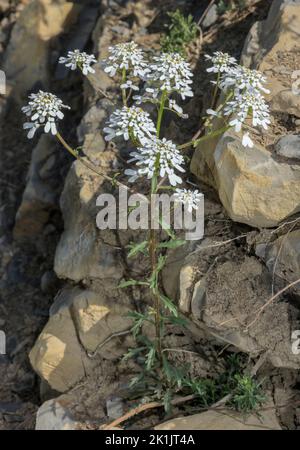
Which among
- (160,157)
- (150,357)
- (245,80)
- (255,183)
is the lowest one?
(150,357)

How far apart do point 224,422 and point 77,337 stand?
1.38 metres

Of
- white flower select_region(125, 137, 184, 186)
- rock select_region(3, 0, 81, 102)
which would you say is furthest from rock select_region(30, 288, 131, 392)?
rock select_region(3, 0, 81, 102)

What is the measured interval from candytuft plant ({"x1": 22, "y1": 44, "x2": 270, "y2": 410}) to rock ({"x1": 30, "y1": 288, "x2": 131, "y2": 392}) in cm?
23

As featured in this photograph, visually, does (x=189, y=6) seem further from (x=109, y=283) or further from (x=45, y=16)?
(x=109, y=283)

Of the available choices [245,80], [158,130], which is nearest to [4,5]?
[158,130]

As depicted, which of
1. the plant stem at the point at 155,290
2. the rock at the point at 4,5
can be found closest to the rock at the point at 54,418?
the plant stem at the point at 155,290

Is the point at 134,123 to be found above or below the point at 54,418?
above

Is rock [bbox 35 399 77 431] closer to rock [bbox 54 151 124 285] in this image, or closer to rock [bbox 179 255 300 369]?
rock [bbox 54 151 124 285]

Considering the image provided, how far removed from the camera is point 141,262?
466 centimetres

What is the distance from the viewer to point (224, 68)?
12.4ft

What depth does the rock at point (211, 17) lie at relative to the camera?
18.7 ft

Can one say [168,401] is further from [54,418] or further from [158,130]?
[158,130]

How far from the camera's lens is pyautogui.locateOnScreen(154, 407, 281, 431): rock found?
13.2 ft

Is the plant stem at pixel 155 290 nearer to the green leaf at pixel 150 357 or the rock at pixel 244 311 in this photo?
the green leaf at pixel 150 357
